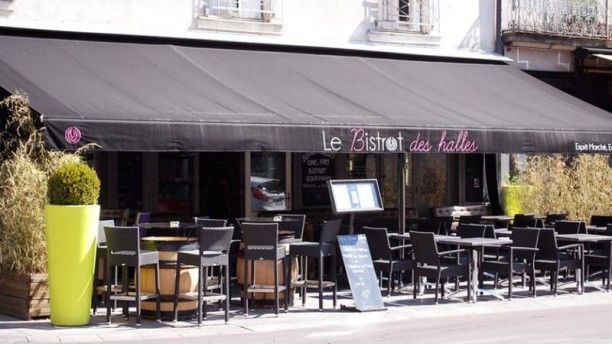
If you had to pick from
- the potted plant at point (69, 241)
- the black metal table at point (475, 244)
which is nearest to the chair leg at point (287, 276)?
the black metal table at point (475, 244)

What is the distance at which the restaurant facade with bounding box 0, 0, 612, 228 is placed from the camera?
556 inches

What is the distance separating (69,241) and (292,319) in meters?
2.76

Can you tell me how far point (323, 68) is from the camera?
18.0 meters

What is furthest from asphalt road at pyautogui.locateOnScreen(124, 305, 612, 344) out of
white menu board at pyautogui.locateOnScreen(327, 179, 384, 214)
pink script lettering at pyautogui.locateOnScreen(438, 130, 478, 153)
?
pink script lettering at pyautogui.locateOnScreen(438, 130, 478, 153)

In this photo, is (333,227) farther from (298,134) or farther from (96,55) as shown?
(96,55)

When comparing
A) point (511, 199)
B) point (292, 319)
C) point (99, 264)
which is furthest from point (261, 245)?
point (511, 199)

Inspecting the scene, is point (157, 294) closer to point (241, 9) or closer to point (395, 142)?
point (395, 142)

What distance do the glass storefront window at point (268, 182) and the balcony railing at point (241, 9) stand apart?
241 cm

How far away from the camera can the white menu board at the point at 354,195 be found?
14328mm

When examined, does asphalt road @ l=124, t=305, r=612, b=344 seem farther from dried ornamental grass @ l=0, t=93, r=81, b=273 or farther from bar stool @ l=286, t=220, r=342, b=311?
dried ornamental grass @ l=0, t=93, r=81, b=273

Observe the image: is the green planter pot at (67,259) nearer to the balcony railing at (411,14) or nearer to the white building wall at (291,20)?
the white building wall at (291,20)

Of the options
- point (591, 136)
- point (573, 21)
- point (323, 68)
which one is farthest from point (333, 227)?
point (573, 21)

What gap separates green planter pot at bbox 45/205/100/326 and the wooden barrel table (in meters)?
0.79

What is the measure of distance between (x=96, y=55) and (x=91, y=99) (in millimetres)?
2118
